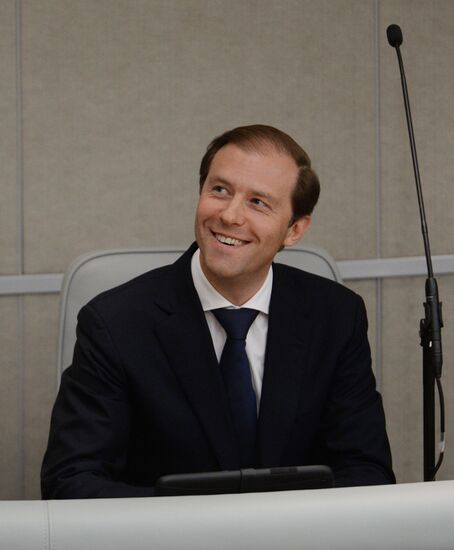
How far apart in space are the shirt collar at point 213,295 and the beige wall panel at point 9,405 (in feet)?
2.92

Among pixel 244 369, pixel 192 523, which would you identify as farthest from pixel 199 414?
pixel 192 523

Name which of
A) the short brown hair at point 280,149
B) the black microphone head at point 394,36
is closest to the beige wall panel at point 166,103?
the black microphone head at point 394,36

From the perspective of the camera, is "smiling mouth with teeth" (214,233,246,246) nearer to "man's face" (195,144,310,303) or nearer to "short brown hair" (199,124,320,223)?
"man's face" (195,144,310,303)

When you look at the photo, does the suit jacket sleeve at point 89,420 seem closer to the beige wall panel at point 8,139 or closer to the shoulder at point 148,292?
the shoulder at point 148,292

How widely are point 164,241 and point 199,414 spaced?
3.27 ft

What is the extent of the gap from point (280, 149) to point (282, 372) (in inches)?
15.9

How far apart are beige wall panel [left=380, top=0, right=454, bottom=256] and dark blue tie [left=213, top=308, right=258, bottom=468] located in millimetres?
1143

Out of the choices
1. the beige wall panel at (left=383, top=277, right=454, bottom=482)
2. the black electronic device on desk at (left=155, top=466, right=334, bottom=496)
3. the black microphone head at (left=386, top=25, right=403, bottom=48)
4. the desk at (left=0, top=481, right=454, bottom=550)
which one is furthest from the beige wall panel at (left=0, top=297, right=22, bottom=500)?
the desk at (left=0, top=481, right=454, bottom=550)

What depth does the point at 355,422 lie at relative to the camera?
5.76ft

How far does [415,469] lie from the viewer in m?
2.84

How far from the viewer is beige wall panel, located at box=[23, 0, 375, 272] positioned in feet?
8.11

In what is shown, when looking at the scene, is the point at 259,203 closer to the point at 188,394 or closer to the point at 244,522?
the point at 188,394

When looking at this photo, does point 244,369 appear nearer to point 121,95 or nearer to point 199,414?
point 199,414

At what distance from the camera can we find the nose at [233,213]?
165 centimetres
